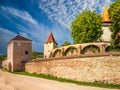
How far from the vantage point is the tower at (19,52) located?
47.7 metres

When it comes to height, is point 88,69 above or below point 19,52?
below

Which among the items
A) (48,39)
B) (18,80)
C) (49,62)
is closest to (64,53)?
(49,62)

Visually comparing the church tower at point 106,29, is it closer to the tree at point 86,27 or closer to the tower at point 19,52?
the tree at point 86,27

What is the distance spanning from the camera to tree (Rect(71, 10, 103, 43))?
52625 millimetres

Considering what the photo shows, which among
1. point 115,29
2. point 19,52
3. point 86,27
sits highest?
point 86,27

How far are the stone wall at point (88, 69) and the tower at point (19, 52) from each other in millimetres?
9500

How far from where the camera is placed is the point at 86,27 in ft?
174

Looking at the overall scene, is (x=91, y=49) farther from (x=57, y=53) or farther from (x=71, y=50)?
(x=57, y=53)

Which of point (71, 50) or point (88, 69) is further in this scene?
point (71, 50)

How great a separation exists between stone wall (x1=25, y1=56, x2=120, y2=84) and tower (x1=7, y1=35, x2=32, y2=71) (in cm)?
950

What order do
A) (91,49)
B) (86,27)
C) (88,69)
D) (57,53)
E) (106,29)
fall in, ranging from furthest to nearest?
(106,29) → (57,53) → (86,27) → (91,49) → (88,69)

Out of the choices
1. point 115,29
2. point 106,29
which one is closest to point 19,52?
point 115,29

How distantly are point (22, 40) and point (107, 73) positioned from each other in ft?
65.2

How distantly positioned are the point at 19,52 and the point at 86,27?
46.3 feet
